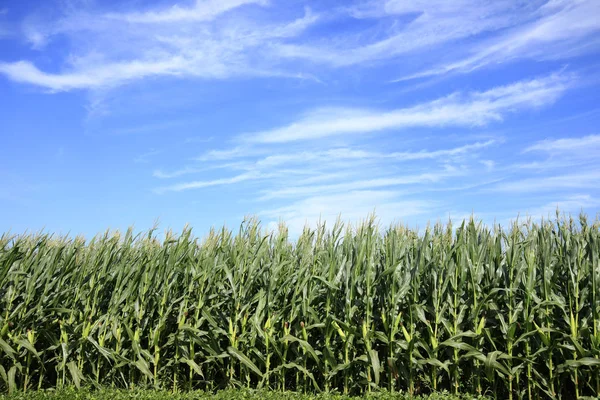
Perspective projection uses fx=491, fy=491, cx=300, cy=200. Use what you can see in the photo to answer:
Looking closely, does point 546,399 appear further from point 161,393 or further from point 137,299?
point 137,299

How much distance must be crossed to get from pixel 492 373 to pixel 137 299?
448 centimetres

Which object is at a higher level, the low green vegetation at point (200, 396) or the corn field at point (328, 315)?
the corn field at point (328, 315)

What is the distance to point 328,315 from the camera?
5895mm

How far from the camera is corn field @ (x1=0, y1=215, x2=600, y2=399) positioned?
5.79 m

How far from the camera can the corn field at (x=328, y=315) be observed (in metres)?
5.79

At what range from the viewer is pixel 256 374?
6.30m

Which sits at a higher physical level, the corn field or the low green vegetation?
the corn field

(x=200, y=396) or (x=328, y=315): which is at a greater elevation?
(x=328, y=315)

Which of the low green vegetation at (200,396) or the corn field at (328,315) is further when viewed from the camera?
the corn field at (328,315)

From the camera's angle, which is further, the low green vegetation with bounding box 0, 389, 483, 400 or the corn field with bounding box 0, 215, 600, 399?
the corn field with bounding box 0, 215, 600, 399

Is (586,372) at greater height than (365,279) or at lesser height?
lesser

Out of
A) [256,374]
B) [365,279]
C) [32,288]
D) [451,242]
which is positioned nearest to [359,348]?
[365,279]

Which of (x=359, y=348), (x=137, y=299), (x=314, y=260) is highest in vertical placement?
(x=314, y=260)

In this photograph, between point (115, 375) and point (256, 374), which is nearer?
point (256, 374)
